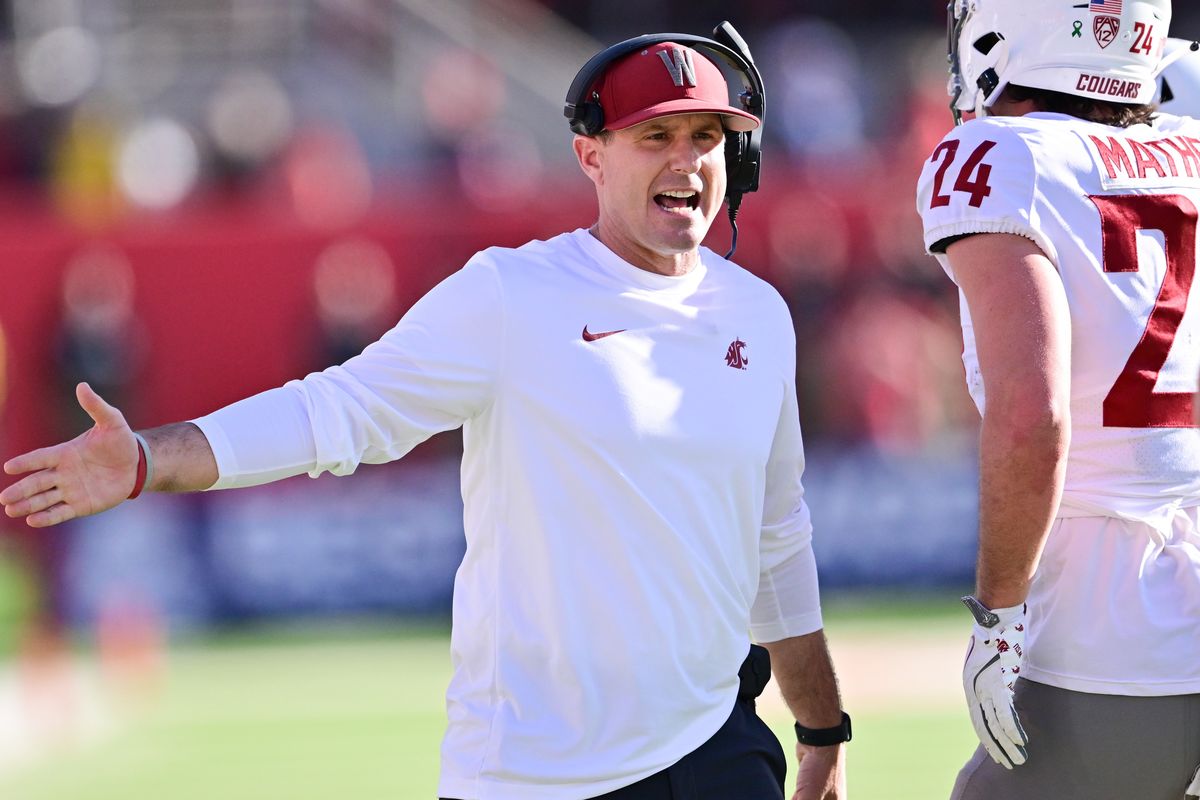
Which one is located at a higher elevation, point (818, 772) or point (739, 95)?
point (739, 95)

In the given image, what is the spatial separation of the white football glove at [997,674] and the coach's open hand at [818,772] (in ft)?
2.21

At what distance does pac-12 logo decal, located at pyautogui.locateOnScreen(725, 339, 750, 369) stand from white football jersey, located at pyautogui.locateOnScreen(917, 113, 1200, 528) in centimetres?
48

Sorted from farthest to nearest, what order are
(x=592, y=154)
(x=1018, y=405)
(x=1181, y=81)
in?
(x=1181, y=81)
(x=592, y=154)
(x=1018, y=405)

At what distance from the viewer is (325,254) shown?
1366 centimetres

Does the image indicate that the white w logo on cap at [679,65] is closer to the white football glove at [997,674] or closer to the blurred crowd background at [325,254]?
the white football glove at [997,674]

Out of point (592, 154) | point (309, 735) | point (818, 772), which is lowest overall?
point (309, 735)

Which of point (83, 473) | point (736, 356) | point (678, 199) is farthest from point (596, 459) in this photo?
point (83, 473)

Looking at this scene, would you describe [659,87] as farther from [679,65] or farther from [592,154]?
[592,154]

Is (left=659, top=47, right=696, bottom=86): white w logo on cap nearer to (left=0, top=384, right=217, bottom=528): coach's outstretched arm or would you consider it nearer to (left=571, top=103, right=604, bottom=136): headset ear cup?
(left=571, top=103, right=604, bottom=136): headset ear cup

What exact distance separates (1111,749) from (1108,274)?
90 cm

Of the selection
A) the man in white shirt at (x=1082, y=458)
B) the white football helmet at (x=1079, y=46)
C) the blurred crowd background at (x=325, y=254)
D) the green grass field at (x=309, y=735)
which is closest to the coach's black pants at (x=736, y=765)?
the man in white shirt at (x=1082, y=458)

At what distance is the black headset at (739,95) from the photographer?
371 centimetres

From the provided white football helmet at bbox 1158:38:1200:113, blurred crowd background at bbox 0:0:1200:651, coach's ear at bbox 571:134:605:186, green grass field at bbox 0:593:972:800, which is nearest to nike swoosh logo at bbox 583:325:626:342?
coach's ear at bbox 571:134:605:186

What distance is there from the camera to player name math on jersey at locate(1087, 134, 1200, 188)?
3395 millimetres
